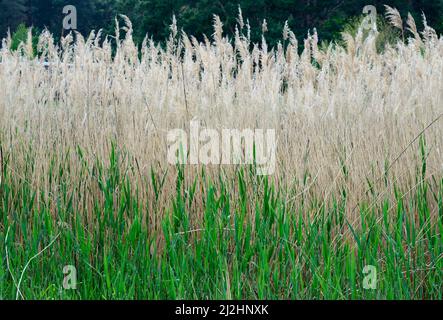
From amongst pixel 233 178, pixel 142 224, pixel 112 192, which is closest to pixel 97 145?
pixel 112 192

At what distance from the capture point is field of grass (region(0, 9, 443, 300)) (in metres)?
2.86

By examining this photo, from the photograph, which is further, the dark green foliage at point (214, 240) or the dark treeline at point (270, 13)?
the dark treeline at point (270, 13)

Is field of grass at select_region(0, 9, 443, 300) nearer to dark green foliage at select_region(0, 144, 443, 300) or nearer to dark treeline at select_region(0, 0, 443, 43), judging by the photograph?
dark green foliage at select_region(0, 144, 443, 300)

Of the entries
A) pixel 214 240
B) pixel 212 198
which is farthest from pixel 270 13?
pixel 214 240

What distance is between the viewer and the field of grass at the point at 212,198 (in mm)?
2857

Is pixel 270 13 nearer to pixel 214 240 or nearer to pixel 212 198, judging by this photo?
pixel 212 198

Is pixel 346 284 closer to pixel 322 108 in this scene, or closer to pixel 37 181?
pixel 322 108

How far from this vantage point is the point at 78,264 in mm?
3039

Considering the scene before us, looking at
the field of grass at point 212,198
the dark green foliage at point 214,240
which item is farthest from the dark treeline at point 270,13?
the dark green foliage at point 214,240

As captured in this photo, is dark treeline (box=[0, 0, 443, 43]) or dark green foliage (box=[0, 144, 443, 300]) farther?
dark treeline (box=[0, 0, 443, 43])

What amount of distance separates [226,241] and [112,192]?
2.14 feet

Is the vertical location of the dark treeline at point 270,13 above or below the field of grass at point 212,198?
above

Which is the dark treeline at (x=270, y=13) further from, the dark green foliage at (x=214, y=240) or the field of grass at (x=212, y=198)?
the dark green foliage at (x=214, y=240)

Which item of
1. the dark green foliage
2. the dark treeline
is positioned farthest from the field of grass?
the dark treeline
